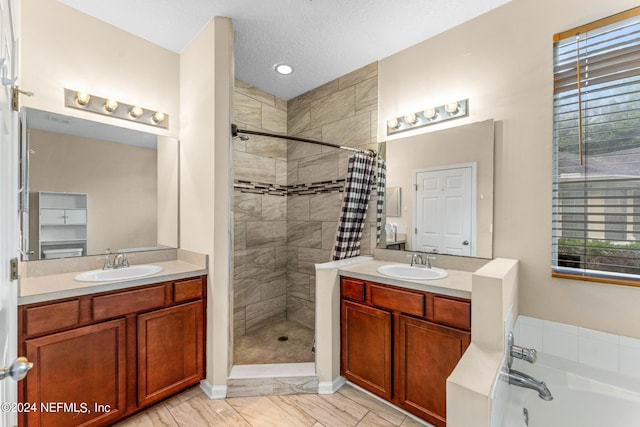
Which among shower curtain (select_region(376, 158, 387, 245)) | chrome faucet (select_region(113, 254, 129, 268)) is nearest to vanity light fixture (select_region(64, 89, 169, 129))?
chrome faucet (select_region(113, 254, 129, 268))

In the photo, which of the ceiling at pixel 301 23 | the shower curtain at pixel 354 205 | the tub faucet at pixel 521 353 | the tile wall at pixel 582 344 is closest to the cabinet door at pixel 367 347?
the shower curtain at pixel 354 205

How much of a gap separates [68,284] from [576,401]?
305cm

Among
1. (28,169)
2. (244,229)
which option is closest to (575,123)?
(244,229)

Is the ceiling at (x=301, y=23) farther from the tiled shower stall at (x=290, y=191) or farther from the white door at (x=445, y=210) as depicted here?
the white door at (x=445, y=210)

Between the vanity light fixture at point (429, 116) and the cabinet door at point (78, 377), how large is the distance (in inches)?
101

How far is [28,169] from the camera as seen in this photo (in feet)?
6.08

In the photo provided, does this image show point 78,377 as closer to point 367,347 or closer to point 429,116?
point 367,347

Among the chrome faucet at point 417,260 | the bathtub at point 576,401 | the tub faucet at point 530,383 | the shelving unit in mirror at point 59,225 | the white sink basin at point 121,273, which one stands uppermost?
the shelving unit in mirror at point 59,225

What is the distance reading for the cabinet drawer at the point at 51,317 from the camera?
1450mm

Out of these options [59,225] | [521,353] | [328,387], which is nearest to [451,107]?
[521,353]

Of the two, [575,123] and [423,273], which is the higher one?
[575,123]

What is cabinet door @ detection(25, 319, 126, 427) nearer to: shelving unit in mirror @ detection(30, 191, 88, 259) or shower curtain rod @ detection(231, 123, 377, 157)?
shelving unit in mirror @ detection(30, 191, 88, 259)

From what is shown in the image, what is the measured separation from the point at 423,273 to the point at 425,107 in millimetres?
1392

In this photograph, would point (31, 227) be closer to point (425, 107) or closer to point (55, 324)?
point (55, 324)
